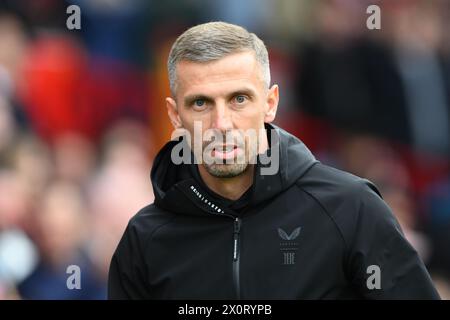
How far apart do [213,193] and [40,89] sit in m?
4.34

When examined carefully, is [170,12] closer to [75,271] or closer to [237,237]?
[75,271]

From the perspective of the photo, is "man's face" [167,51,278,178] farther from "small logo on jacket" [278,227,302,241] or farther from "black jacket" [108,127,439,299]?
"small logo on jacket" [278,227,302,241]

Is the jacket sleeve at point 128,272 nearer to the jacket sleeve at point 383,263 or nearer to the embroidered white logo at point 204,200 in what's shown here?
the embroidered white logo at point 204,200

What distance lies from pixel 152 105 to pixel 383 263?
5.19m

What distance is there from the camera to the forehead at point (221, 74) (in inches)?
173

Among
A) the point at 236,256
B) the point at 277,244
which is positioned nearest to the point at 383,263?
the point at 277,244

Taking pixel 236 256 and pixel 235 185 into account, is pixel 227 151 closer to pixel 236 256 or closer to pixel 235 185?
pixel 235 185

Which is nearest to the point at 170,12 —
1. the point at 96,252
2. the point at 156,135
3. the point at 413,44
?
the point at 156,135

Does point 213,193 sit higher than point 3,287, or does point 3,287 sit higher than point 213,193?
point 213,193

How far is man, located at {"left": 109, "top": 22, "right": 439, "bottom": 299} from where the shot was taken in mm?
4254

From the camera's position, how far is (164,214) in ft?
15.1
